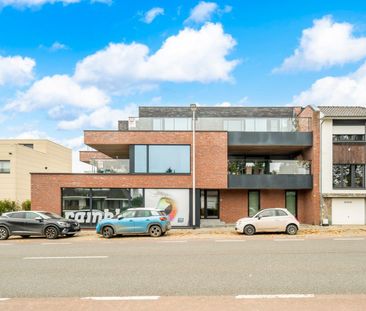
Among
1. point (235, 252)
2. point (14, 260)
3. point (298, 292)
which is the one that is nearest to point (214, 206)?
point (235, 252)

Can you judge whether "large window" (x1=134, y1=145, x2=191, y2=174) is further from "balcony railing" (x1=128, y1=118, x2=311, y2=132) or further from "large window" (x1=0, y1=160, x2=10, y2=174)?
"large window" (x1=0, y1=160, x2=10, y2=174)

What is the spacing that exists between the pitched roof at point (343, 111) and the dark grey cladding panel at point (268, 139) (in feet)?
6.27

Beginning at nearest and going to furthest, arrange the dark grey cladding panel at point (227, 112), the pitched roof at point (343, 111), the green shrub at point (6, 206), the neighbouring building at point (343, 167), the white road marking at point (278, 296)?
the white road marking at point (278, 296) < the pitched roof at point (343, 111) < the neighbouring building at point (343, 167) < the dark grey cladding panel at point (227, 112) < the green shrub at point (6, 206)

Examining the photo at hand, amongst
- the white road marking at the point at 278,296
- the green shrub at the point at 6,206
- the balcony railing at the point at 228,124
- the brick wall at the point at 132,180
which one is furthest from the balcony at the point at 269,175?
the green shrub at the point at 6,206

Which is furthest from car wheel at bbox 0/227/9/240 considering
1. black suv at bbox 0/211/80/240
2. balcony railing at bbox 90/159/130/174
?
balcony railing at bbox 90/159/130/174

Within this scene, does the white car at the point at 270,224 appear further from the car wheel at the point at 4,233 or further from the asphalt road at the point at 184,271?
the car wheel at the point at 4,233

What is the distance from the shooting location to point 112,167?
80.9 feet

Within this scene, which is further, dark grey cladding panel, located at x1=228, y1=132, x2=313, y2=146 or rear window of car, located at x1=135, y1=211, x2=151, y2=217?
dark grey cladding panel, located at x1=228, y1=132, x2=313, y2=146

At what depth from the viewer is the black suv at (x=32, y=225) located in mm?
19406

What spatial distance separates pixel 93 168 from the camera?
982 inches

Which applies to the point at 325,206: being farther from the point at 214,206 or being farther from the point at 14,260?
the point at 14,260

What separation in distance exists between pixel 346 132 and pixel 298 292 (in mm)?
20318

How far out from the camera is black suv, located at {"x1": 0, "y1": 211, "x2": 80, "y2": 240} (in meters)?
19.4

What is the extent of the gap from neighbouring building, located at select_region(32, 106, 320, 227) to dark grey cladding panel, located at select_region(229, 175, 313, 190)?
64mm
